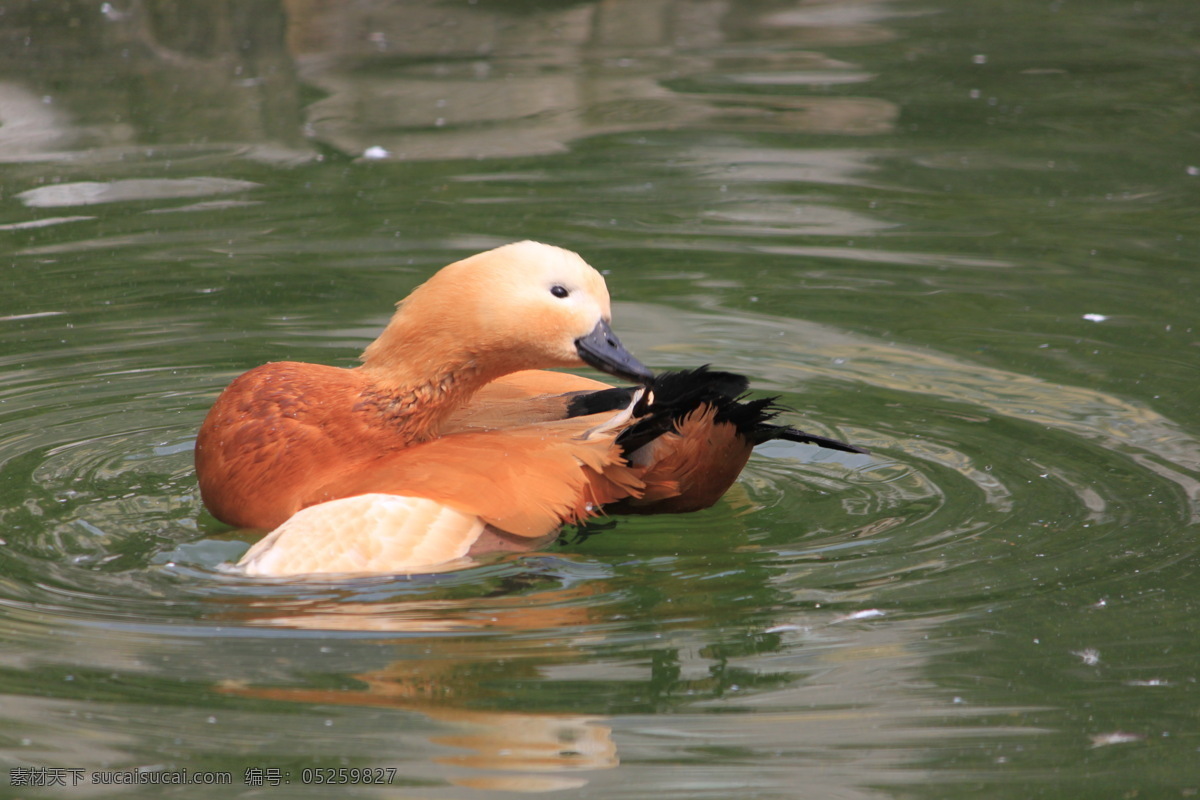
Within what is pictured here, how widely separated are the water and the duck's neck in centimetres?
57

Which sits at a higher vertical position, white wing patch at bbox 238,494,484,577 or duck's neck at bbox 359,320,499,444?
duck's neck at bbox 359,320,499,444

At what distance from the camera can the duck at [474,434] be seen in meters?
4.17

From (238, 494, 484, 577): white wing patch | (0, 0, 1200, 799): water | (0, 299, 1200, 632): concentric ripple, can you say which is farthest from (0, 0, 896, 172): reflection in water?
(238, 494, 484, 577): white wing patch

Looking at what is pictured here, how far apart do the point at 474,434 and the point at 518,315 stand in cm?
46

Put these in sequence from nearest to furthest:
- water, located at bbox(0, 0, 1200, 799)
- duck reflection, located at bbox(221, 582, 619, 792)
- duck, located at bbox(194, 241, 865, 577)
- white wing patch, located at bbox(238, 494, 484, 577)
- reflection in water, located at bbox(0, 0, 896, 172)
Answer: duck reflection, located at bbox(221, 582, 619, 792) < water, located at bbox(0, 0, 1200, 799) < white wing patch, located at bbox(238, 494, 484, 577) < duck, located at bbox(194, 241, 865, 577) < reflection in water, located at bbox(0, 0, 896, 172)

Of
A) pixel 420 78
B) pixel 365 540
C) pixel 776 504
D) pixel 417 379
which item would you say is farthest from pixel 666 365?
pixel 420 78

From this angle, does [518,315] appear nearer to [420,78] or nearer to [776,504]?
[776,504]

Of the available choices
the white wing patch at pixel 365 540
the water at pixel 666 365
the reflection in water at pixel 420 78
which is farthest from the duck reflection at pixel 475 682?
the reflection in water at pixel 420 78

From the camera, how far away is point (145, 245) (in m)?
7.24

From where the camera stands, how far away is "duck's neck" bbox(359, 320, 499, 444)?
4414 mm

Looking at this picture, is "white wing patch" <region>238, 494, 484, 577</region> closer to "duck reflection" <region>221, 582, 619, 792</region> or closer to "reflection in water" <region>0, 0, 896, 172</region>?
"duck reflection" <region>221, 582, 619, 792</region>

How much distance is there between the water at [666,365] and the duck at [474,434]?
17cm

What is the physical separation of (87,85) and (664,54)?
3.89m

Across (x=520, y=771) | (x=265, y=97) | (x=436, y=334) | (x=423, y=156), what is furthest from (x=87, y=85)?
(x=520, y=771)
